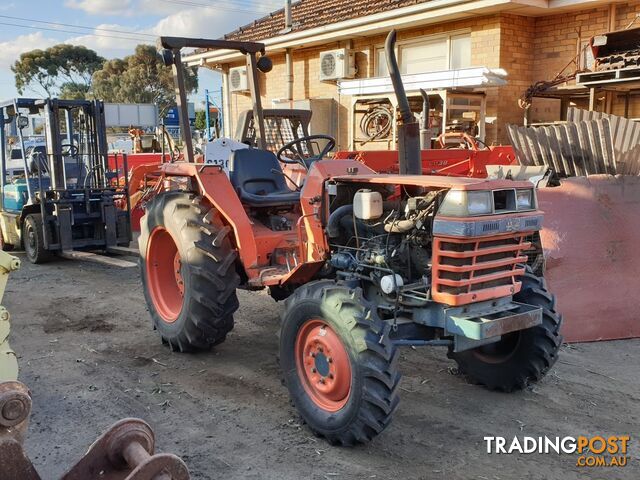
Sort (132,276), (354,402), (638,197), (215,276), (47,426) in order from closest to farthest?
(354,402)
(47,426)
(215,276)
(638,197)
(132,276)

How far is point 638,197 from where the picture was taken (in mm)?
5648

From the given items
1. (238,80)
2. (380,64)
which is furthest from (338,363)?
(238,80)

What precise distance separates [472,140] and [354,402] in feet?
22.1

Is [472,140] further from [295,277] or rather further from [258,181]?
[295,277]

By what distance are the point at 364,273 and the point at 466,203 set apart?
2.81 ft

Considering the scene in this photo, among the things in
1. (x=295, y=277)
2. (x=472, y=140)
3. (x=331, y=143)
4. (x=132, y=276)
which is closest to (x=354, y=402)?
(x=295, y=277)

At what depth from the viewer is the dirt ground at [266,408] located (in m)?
3.25

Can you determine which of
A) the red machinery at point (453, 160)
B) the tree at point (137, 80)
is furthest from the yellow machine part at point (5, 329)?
the tree at point (137, 80)

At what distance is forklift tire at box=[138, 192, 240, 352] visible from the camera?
4.47m

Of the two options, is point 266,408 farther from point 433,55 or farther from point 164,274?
point 433,55

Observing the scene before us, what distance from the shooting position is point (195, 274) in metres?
4.46

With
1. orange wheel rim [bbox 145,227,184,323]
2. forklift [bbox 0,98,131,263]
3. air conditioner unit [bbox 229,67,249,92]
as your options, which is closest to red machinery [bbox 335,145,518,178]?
orange wheel rim [bbox 145,227,184,323]

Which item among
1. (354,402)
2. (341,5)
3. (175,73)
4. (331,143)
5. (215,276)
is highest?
(341,5)

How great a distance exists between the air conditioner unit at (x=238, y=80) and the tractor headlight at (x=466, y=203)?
12139 millimetres
